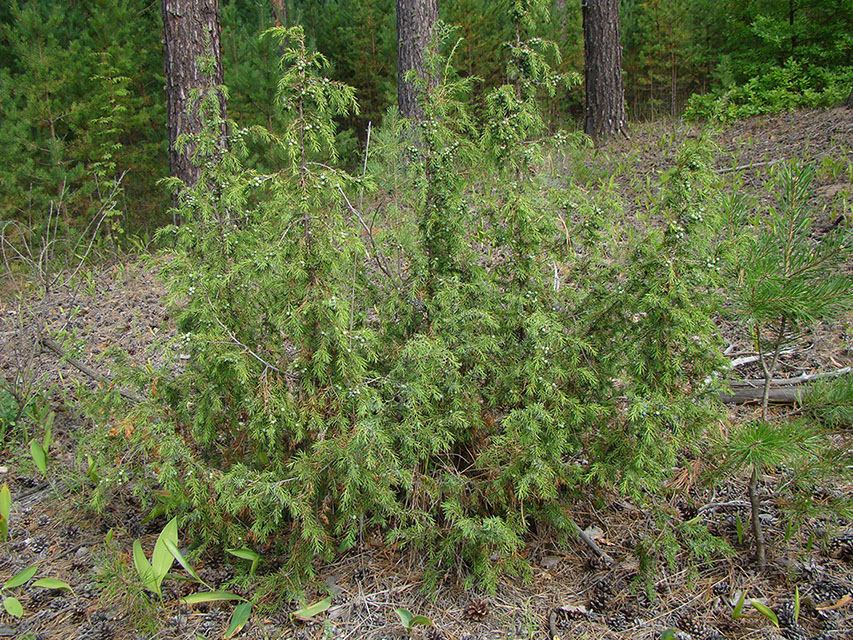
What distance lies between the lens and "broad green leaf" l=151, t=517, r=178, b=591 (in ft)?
6.71

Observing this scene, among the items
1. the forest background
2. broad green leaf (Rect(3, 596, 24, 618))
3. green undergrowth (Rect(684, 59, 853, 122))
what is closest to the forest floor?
broad green leaf (Rect(3, 596, 24, 618))

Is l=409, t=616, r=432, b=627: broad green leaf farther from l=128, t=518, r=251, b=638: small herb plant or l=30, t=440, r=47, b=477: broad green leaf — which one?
l=30, t=440, r=47, b=477: broad green leaf

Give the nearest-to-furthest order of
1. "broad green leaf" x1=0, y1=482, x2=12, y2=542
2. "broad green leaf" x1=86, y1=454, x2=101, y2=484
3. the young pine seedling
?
the young pine seedling → "broad green leaf" x1=0, y1=482, x2=12, y2=542 → "broad green leaf" x1=86, y1=454, x2=101, y2=484

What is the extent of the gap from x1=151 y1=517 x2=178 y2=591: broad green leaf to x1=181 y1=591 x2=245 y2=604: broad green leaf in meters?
0.12

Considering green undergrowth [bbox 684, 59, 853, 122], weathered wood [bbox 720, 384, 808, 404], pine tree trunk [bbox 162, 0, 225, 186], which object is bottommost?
weathered wood [bbox 720, 384, 808, 404]

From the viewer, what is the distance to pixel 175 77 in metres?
5.46

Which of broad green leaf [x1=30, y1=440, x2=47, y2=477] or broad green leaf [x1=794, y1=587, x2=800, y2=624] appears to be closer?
broad green leaf [x1=794, y1=587, x2=800, y2=624]

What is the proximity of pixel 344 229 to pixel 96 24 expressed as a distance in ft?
26.2

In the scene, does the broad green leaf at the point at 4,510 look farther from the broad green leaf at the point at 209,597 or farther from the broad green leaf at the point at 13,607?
the broad green leaf at the point at 209,597

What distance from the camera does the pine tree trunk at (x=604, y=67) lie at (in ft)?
25.5

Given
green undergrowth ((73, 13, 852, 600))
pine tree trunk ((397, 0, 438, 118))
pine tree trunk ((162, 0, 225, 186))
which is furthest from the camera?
pine tree trunk ((397, 0, 438, 118))

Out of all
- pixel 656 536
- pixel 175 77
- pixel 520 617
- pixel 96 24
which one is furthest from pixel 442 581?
pixel 96 24

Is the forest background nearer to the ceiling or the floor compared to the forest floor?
nearer to the ceiling

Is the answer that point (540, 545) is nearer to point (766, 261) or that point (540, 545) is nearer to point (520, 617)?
point (520, 617)
